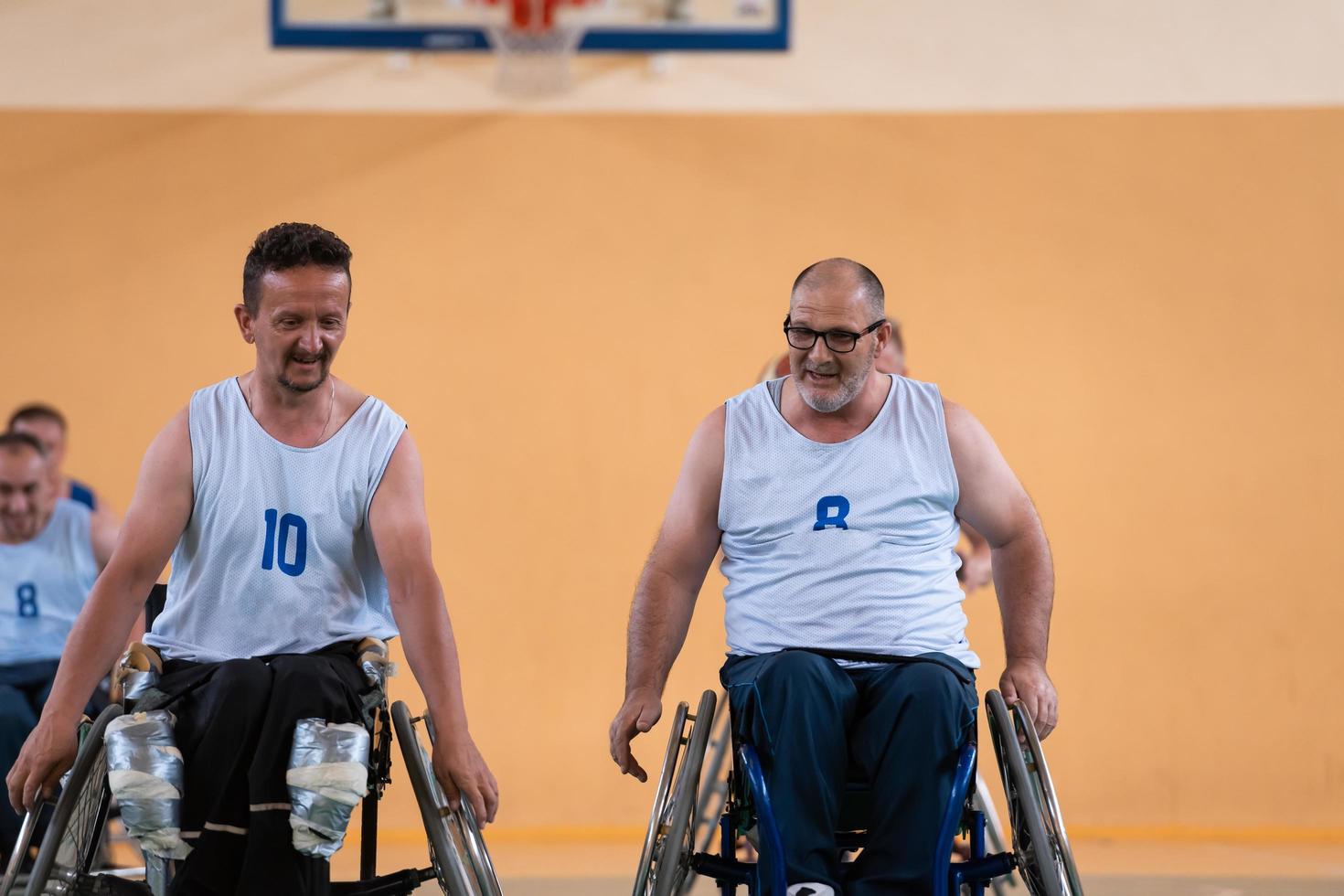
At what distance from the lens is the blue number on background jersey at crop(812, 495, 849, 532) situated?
2488mm

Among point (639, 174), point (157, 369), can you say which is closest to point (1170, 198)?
point (639, 174)

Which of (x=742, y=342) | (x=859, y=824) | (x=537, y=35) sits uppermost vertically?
(x=537, y=35)

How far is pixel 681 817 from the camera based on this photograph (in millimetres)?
2139

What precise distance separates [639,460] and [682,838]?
3.12 metres

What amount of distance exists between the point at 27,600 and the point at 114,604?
1.78m

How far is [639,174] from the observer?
17.4 feet

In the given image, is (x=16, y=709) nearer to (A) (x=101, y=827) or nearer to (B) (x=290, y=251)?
(A) (x=101, y=827)

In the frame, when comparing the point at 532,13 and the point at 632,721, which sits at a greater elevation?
the point at 532,13

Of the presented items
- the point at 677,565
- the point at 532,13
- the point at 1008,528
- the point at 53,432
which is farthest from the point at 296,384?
the point at 53,432

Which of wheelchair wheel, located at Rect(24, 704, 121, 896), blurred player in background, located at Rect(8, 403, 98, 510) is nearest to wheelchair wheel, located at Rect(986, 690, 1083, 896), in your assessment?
wheelchair wheel, located at Rect(24, 704, 121, 896)

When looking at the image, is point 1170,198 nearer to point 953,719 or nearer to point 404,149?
point 404,149

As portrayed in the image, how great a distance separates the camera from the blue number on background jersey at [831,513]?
2488 millimetres

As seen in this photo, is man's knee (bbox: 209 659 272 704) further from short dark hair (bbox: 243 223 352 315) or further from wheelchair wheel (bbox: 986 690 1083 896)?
wheelchair wheel (bbox: 986 690 1083 896)

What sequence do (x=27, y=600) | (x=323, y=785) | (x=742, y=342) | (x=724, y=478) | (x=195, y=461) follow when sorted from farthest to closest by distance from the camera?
(x=742, y=342) < (x=27, y=600) < (x=724, y=478) < (x=195, y=461) < (x=323, y=785)
